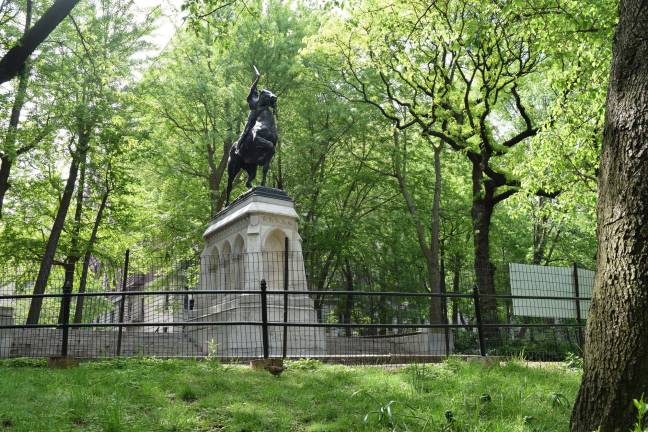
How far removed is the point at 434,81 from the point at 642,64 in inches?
547

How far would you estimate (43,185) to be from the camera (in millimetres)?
23031

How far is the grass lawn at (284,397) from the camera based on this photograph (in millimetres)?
6539

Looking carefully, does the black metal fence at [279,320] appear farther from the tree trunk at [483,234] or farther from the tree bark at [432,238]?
the tree bark at [432,238]

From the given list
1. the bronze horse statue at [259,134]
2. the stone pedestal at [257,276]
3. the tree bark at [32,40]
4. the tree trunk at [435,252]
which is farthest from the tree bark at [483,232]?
the tree bark at [32,40]

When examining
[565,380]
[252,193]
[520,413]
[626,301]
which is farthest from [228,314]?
[626,301]

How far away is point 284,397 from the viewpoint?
784 cm

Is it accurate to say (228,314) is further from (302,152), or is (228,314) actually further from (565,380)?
(302,152)

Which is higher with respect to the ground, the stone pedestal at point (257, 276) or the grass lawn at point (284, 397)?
the stone pedestal at point (257, 276)

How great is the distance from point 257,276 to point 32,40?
9289mm

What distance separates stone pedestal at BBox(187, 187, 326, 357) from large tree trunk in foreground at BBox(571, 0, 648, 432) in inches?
357

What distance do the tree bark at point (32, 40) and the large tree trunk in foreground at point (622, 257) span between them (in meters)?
5.30

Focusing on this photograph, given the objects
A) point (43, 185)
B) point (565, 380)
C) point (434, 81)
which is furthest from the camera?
point (43, 185)

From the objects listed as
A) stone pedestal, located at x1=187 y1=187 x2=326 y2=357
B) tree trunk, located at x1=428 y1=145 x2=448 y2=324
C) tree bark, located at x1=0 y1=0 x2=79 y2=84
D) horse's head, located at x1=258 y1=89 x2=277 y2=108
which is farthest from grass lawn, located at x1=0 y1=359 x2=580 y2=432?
tree trunk, located at x1=428 y1=145 x2=448 y2=324

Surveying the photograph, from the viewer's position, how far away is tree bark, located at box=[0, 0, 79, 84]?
635 centimetres
